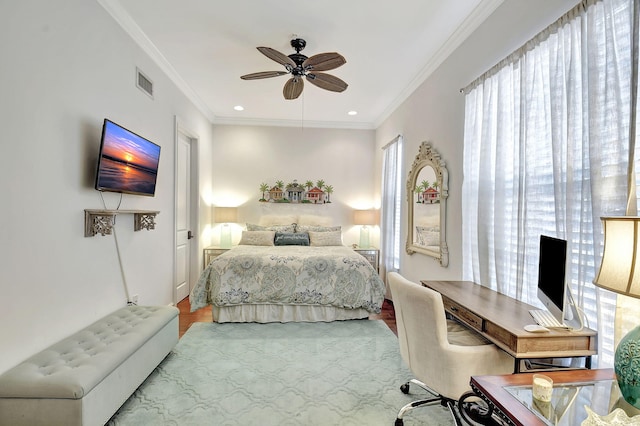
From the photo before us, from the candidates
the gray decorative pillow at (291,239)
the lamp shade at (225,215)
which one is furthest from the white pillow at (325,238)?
the lamp shade at (225,215)

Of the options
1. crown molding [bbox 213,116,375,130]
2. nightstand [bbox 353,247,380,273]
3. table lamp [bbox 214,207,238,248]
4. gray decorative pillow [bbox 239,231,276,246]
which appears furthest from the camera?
crown molding [bbox 213,116,375,130]

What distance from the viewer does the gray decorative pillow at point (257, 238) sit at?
4.75m

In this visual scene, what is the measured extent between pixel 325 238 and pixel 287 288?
150 centimetres

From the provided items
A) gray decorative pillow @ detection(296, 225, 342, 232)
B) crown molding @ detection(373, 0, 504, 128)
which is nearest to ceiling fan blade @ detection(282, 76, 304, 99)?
crown molding @ detection(373, 0, 504, 128)

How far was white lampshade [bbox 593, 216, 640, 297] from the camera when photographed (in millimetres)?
951

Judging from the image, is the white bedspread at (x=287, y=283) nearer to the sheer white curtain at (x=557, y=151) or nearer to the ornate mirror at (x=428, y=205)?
the ornate mirror at (x=428, y=205)

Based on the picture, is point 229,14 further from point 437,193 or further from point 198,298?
point 198,298

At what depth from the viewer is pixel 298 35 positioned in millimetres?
2787

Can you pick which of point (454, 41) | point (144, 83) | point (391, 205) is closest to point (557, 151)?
point (454, 41)

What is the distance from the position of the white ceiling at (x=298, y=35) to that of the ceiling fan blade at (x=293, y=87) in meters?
0.29

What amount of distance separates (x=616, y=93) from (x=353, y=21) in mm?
1914

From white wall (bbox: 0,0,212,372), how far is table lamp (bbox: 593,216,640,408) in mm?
2629

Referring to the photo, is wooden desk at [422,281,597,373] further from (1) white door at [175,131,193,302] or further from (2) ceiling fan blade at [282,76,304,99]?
(1) white door at [175,131,193,302]

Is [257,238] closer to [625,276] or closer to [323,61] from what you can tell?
[323,61]
